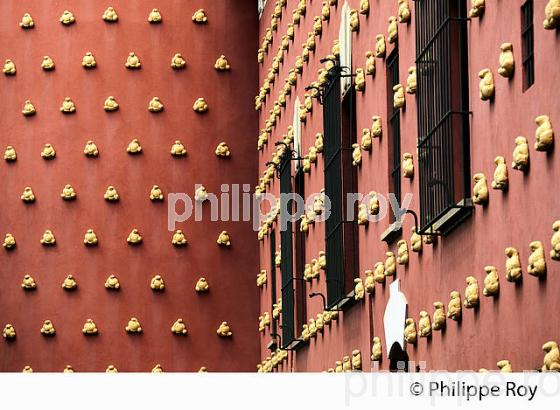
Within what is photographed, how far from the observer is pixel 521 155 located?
1262 cm

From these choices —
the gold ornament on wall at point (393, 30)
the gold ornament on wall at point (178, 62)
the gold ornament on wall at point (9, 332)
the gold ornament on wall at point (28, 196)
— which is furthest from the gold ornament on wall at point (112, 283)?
the gold ornament on wall at point (393, 30)

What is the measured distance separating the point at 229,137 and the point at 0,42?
4.46 meters

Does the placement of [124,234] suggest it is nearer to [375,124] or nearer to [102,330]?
[102,330]

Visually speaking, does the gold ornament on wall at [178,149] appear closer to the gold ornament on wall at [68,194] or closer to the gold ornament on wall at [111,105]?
the gold ornament on wall at [111,105]

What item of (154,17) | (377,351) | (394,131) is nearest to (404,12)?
(394,131)

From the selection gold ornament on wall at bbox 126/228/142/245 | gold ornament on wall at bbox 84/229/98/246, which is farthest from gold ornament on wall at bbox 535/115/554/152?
gold ornament on wall at bbox 84/229/98/246

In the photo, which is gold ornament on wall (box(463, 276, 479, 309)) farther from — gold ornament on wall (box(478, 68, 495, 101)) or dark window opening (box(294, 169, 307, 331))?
dark window opening (box(294, 169, 307, 331))

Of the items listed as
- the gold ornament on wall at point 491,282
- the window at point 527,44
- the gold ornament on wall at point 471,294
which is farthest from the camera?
the gold ornament on wall at point 471,294

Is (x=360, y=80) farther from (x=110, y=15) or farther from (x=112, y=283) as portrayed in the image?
(x=110, y=15)

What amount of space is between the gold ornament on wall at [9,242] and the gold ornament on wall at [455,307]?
17855mm

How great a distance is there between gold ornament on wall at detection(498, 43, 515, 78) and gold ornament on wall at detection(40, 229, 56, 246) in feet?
62.8

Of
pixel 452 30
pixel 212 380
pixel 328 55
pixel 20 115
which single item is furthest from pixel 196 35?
pixel 212 380

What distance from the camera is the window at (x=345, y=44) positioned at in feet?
66.7

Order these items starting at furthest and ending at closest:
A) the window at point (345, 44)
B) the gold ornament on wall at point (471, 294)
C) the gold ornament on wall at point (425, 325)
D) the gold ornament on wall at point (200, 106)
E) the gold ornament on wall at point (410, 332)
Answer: the gold ornament on wall at point (200, 106)
the window at point (345, 44)
the gold ornament on wall at point (410, 332)
the gold ornament on wall at point (425, 325)
the gold ornament on wall at point (471, 294)
